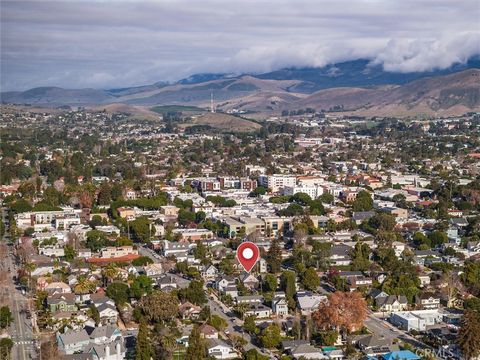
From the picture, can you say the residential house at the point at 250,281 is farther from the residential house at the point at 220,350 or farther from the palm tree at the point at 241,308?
the residential house at the point at 220,350

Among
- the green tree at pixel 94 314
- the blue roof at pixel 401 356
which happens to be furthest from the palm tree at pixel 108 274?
the blue roof at pixel 401 356

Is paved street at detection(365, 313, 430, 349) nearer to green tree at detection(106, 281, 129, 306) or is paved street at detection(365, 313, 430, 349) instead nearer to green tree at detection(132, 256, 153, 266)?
green tree at detection(106, 281, 129, 306)

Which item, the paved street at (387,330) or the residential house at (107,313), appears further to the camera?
the residential house at (107,313)

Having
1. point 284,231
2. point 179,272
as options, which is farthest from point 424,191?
point 179,272

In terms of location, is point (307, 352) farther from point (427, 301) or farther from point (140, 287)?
point (140, 287)

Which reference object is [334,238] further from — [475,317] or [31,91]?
[31,91]

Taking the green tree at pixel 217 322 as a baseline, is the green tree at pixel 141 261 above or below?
above
